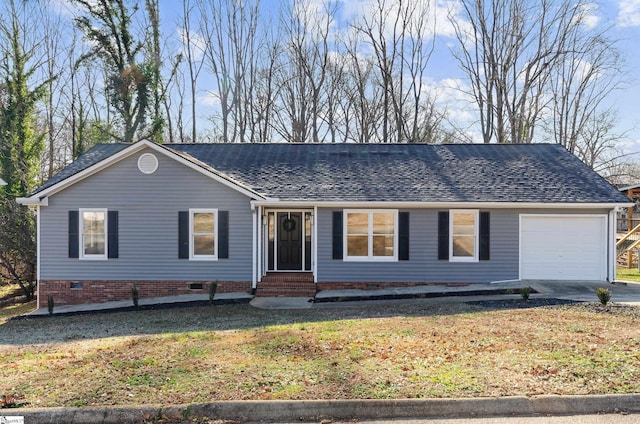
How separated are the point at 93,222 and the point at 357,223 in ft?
26.0

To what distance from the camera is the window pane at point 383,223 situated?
12.7 meters

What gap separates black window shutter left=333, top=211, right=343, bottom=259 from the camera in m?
12.6

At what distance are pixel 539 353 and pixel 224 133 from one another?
24.4m

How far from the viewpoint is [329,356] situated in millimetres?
6082

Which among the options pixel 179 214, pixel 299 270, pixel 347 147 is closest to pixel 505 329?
pixel 299 270

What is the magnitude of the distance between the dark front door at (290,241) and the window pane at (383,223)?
241cm

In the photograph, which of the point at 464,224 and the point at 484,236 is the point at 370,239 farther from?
the point at 484,236

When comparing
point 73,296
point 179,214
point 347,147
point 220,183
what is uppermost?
point 347,147

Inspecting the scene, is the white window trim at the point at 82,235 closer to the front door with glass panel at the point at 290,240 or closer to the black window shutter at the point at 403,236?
the front door with glass panel at the point at 290,240

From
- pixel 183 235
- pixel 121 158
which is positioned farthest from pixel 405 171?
pixel 121 158

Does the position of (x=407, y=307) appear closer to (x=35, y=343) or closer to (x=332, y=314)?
(x=332, y=314)

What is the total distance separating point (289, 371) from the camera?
5.38 m

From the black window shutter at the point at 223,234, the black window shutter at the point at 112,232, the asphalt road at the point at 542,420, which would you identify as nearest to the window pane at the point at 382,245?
the black window shutter at the point at 223,234

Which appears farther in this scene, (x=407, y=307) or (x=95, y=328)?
(x=407, y=307)
